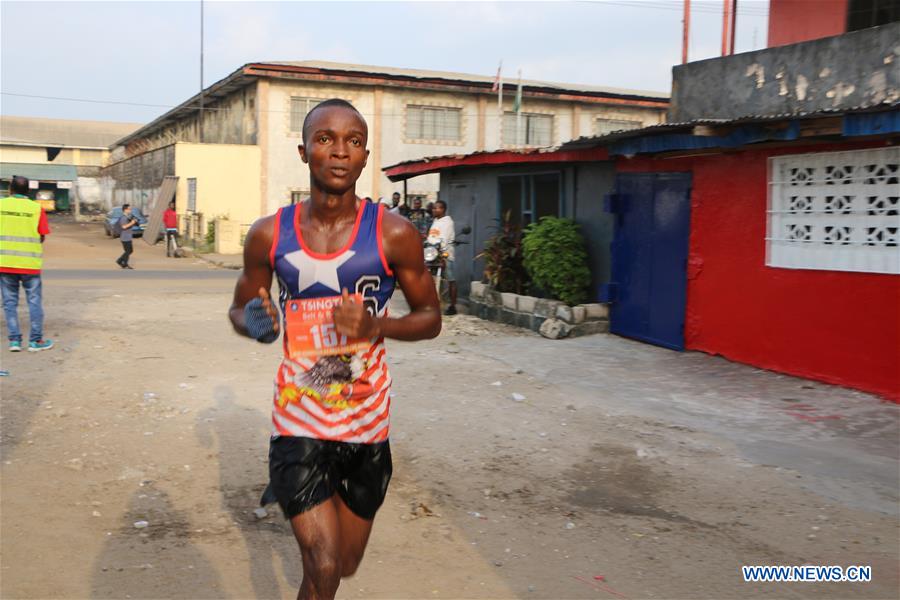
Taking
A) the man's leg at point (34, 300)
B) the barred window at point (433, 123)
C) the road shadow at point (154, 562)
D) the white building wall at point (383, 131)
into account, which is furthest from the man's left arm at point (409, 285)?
the barred window at point (433, 123)

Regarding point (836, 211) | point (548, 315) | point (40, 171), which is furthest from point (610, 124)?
point (40, 171)

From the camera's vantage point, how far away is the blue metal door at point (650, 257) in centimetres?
995

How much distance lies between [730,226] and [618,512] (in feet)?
17.1

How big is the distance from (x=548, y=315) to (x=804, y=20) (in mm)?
4718

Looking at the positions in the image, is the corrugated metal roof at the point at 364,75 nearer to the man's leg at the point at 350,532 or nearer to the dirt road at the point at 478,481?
the dirt road at the point at 478,481

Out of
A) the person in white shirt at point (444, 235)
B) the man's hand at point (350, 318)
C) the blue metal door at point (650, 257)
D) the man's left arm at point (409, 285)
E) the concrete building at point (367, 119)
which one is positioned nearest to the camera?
the man's hand at point (350, 318)

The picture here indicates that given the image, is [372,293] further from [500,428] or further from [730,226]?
[730,226]

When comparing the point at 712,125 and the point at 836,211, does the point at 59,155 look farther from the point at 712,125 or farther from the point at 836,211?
the point at 836,211

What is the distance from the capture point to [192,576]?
385cm

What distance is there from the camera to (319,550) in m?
2.76

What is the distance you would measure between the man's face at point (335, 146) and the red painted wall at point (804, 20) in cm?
877

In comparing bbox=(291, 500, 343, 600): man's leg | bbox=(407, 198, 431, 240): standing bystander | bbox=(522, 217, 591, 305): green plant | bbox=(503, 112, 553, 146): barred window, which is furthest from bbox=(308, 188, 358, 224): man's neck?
bbox=(503, 112, 553, 146): barred window

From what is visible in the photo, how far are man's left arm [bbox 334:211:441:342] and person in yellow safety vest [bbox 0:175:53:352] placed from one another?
22.7ft

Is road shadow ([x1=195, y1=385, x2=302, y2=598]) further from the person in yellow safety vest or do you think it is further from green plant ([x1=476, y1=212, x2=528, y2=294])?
green plant ([x1=476, y1=212, x2=528, y2=294])
